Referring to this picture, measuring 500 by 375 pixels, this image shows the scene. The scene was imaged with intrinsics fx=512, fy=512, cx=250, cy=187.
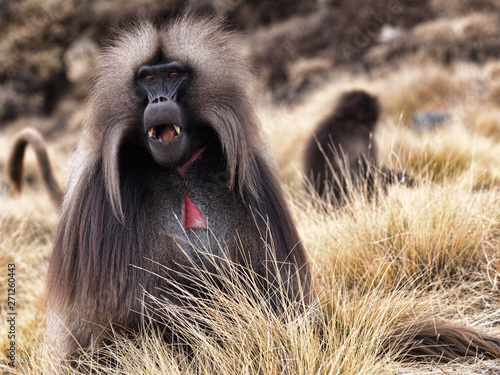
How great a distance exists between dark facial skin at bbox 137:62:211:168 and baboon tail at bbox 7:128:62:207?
7.75 feet

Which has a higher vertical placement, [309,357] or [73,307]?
[73,307]

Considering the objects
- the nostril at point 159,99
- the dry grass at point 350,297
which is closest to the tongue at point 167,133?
the nostril at point 159,99

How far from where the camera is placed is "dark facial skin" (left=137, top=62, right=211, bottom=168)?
1826 mm

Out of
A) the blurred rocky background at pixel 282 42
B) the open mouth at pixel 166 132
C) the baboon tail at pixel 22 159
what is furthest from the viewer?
the blurred rocky background at pixel 282 42

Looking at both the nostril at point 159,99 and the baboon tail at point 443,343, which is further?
the baboon tail at point 443,343

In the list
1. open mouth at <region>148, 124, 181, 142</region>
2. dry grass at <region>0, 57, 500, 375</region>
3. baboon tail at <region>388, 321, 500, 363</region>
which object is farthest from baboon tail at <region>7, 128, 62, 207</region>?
baboon tail at <region>388, 321, 500, 363</region>

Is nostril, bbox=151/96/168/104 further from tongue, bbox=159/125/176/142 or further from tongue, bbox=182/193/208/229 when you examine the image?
tongue, bbox=182/193/208/229

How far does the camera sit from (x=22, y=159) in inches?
168

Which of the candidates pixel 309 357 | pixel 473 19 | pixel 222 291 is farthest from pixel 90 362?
pixel 473 19

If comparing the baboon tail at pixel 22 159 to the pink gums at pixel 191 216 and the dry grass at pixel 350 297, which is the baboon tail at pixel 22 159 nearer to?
the dry grass at pixel 350 297

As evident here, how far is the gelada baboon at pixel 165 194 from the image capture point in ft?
5.99

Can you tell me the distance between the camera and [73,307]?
6.23ft

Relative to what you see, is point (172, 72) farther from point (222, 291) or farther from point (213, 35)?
point (222, 291)

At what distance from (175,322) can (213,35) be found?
1131 millimetres
